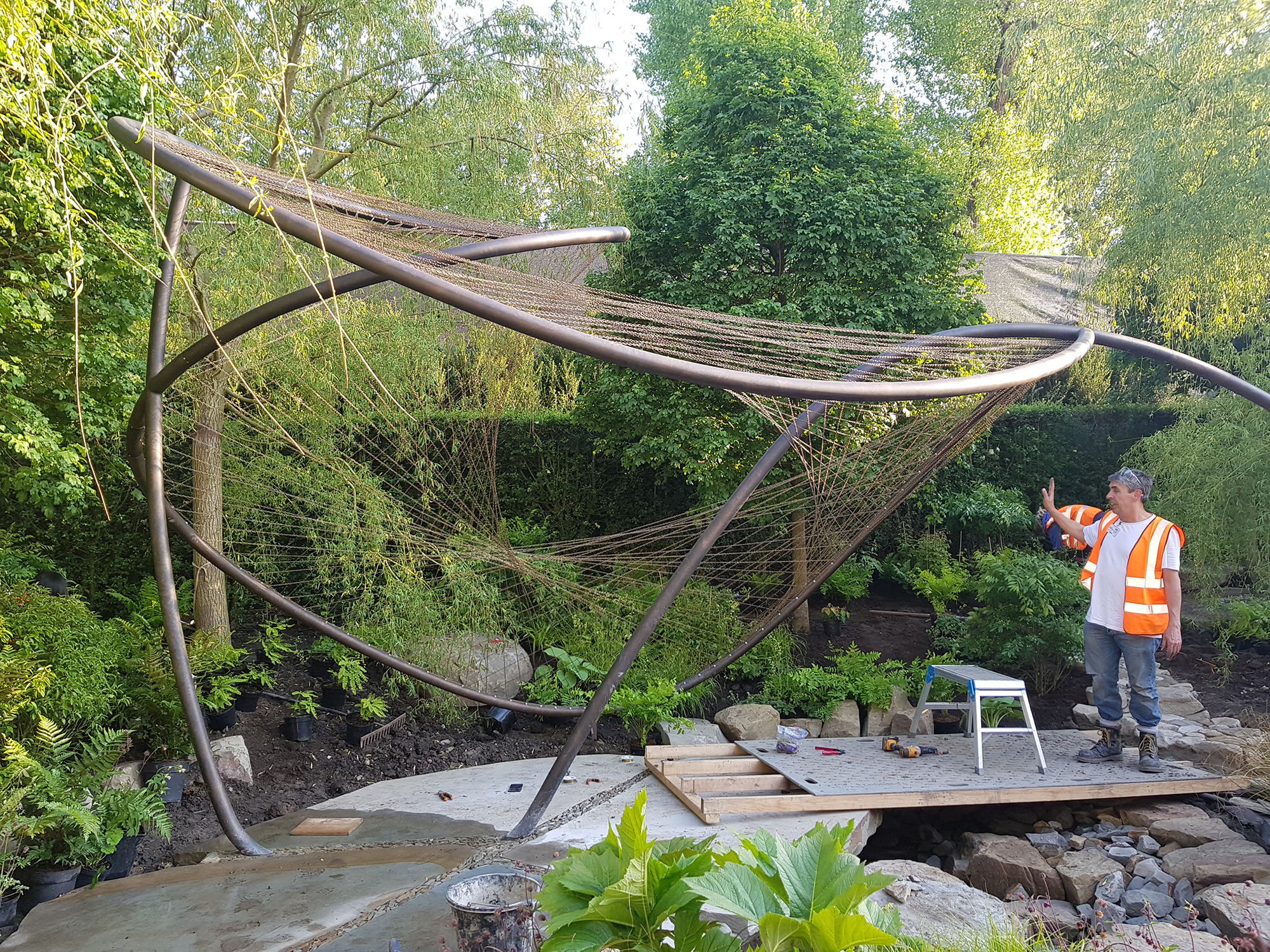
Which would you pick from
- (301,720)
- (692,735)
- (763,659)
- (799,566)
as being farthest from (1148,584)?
(301,720)

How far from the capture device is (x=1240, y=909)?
2805 mm

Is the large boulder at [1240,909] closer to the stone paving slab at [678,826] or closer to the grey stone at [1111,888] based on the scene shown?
the grey stone at [1111,888]

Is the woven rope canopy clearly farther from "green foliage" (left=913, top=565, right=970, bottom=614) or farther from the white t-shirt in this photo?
"green foliage" (left=913, top=565, right=970, bottom=614)

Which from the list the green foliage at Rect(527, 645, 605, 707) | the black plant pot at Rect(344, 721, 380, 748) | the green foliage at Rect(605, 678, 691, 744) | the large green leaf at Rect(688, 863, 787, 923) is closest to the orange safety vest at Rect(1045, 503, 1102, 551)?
the green foliage at Rect(605, 678, 691, 744)

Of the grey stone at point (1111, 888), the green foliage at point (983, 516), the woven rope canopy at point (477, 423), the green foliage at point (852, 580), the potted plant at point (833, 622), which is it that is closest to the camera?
the woven rope canopy at point (477, 423)

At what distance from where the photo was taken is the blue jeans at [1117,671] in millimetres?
3912

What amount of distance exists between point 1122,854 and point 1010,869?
1.70 feet

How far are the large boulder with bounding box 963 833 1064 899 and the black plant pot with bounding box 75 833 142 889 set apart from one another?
3339 millimetres

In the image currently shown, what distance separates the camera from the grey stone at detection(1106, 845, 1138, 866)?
3516 millimetres

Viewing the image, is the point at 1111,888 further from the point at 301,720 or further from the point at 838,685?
the point at 301,720

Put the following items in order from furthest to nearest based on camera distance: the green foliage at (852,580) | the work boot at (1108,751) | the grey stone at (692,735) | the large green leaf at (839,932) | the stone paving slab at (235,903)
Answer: the green foliage at (852,580)
the grey stone at (692,735)
the work boot at (1108,751)
the stone paving slab at (235,903)
the large green leaf at (839,932)

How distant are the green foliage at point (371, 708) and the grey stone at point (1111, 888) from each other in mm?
3549

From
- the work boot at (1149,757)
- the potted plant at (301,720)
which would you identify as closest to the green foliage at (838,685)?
the work boot at (1149,757)

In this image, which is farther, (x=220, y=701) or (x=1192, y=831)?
(x=220, y=701)
